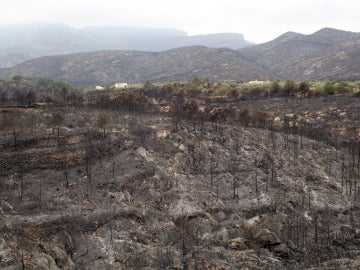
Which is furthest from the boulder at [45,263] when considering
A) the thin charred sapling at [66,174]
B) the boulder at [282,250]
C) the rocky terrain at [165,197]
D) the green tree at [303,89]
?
the green tree at [303,89]

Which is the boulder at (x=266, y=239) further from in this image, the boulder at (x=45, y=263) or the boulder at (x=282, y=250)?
the boulder at (x=45, y=263)

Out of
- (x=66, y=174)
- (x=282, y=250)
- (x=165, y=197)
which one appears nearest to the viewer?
(x=282, y=250)

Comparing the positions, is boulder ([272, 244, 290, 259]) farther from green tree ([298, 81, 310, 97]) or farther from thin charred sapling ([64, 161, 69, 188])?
green tree ([298, 81, 310, 97])

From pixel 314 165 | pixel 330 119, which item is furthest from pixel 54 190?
pixel 330 119

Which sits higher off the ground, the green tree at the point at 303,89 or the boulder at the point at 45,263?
the green tree at the point at 303,89

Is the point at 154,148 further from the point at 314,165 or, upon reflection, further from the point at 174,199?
the point at 314,165

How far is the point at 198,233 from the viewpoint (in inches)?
1800

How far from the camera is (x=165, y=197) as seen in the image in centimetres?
5044

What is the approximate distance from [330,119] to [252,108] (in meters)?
26.0

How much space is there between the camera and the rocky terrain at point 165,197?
37.9 metres


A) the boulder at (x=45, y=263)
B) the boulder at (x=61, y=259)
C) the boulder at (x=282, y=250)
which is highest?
the boulder at (x=45, y=263)

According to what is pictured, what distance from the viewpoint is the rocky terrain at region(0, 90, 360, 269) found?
124 ft

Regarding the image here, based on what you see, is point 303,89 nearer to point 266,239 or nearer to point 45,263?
point 266,239

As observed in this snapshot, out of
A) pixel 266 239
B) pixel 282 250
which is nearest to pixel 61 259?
pixel 266 239
